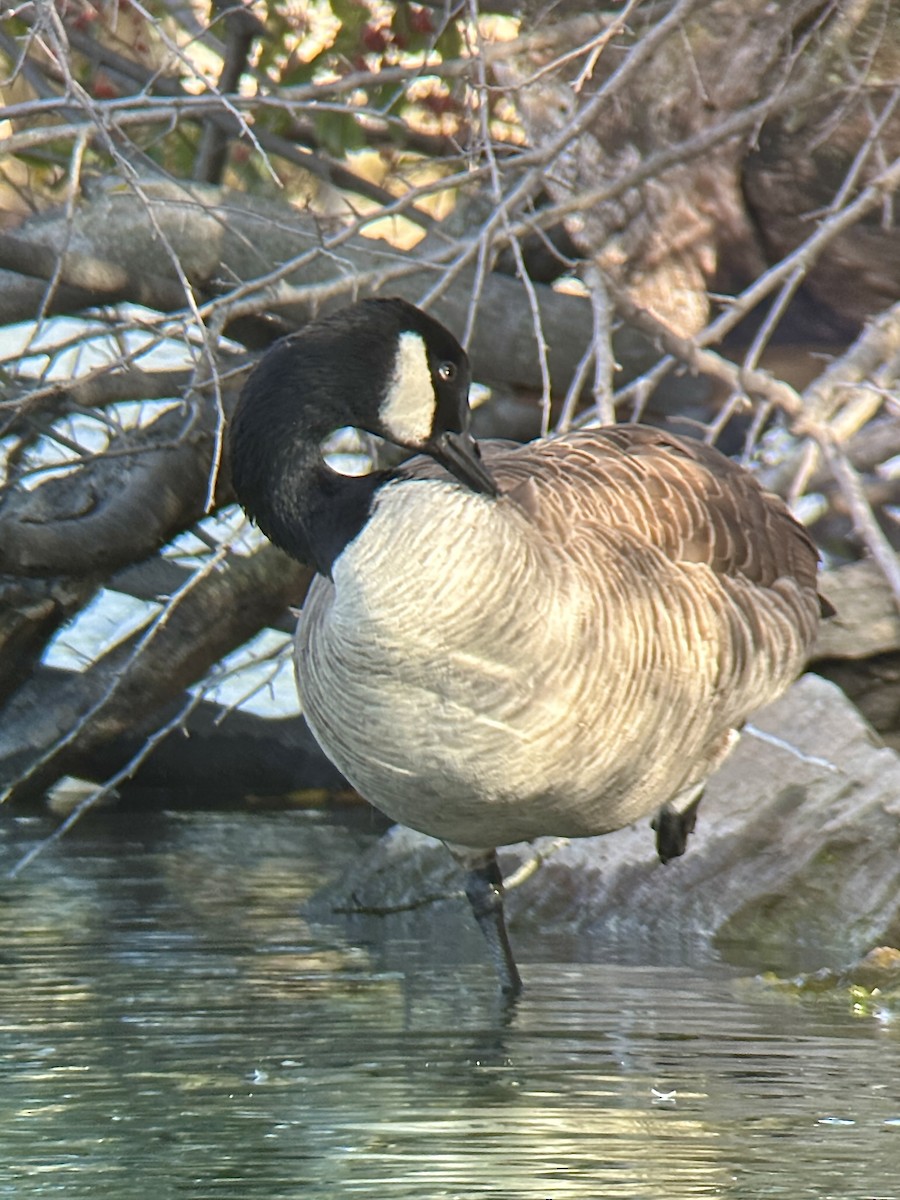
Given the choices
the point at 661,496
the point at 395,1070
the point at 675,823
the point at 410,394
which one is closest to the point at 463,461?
the point at 410,394

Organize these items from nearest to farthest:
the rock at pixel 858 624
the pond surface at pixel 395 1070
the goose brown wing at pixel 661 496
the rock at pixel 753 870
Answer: the pond surface at pixel 395 1070 → the goose brown wing at pixel 661 496 → the rock at pixel 753 870 → the rock at pixel 858 624

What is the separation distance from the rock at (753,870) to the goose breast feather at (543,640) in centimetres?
53

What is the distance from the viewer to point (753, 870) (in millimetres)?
5758

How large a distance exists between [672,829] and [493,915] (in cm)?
67

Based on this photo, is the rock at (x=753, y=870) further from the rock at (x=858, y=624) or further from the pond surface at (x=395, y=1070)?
the rock at (x=858, y=624)

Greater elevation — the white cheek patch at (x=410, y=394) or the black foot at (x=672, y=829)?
the white cheek patch at (x=410, y=394)

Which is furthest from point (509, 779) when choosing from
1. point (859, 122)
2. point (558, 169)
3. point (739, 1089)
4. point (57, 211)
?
point (859, 122)

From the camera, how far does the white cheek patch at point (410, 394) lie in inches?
173

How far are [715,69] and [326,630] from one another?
4913mm

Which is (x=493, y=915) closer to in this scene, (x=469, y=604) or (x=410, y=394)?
(x=469, y=604)

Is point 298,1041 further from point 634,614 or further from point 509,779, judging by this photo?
point 634,614

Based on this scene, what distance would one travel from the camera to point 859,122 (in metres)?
8.81

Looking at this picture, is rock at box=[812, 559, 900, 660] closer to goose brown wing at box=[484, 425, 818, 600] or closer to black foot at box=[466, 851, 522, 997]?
goose brown wing at box=[484, 425, 818, 600]

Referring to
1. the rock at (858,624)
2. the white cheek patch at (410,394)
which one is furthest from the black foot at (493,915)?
the rock at (858,624)
